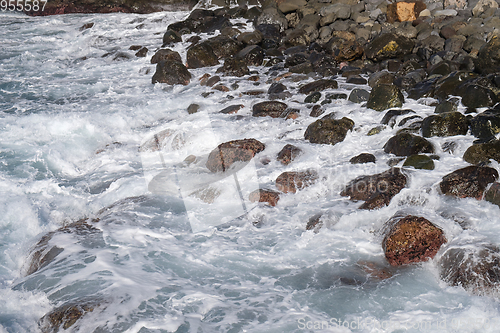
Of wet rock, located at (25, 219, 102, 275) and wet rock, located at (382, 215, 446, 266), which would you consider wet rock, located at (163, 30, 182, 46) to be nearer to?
wet rock, located at (25, 219, 102, 275)

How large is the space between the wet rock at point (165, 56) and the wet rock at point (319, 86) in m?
4.40

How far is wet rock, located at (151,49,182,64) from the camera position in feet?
36.6

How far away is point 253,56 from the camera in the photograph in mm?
10570

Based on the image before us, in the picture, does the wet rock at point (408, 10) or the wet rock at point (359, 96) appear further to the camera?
the wet rock at point (408, 10)

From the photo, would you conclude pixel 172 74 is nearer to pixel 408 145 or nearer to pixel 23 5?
pixel 408 145

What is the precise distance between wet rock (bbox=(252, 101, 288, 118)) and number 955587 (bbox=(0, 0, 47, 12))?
16417 mm

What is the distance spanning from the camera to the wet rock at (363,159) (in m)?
5.40

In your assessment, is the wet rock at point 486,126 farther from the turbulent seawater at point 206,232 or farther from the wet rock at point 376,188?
the wet rock at point 376,188

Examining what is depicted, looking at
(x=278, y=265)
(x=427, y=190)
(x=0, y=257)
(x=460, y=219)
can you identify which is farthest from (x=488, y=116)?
(x=0, y=257)

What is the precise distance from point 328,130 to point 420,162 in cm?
164

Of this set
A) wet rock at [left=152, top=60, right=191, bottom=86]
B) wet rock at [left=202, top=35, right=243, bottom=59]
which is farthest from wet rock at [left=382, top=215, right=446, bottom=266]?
wet rock at [left=202, top=35, right=243, bottom=59]

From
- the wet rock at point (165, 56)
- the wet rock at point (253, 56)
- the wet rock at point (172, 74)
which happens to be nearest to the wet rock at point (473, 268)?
the wet rock at point (172, 74)

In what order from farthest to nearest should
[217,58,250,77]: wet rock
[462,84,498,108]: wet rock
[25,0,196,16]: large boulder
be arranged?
[25,0,196,16]: large boulder < [217,58,250,77]: wet rock < [462,84,498,108]: wet rock

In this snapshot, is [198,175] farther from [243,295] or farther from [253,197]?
[243,295]
